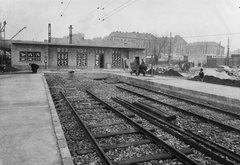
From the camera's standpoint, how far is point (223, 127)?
6.62 m

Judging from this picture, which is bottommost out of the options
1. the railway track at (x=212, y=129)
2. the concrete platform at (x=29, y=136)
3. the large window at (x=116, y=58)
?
the railway track at (x=212, y=129)

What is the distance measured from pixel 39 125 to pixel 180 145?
135 inches

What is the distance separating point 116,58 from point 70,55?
7517mm

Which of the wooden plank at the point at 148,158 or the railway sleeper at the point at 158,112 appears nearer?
the wooden plank at the point at 148,158

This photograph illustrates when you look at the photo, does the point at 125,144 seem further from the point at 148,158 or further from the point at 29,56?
the point at 29,56

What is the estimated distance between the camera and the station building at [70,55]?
3334 centimetres

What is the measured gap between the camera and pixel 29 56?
33844 millimetres

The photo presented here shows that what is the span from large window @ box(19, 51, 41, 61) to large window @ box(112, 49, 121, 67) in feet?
38.1

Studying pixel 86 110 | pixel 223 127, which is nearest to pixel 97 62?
pixel 86 110

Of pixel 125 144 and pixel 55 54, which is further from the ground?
pixel 55 54

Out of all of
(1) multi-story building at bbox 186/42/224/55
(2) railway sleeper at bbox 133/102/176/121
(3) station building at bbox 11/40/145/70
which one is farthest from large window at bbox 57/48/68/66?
(1) multi-story building at bbox 186/42/224/55

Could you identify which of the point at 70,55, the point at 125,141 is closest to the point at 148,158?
the point at 125,141

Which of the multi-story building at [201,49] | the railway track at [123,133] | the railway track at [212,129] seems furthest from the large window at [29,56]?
the multi-story building at [201,49]

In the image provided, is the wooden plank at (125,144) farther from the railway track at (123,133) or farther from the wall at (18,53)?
the wall at (18,53)
